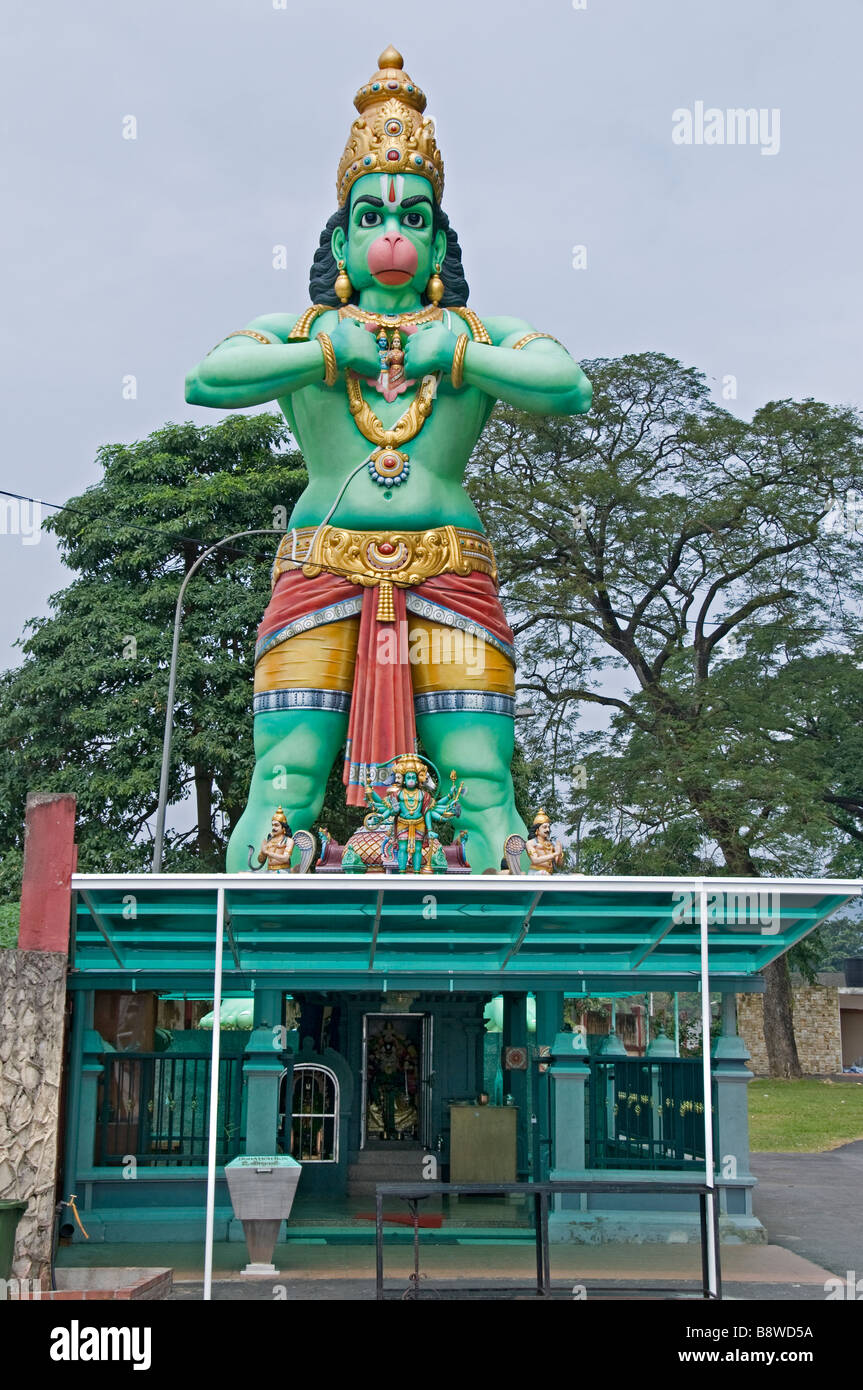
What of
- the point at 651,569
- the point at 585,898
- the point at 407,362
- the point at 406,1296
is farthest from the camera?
the point at 651,569

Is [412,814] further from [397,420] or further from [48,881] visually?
[397,420]

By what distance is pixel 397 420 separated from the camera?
41.4 feet

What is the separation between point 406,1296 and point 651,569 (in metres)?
23.8

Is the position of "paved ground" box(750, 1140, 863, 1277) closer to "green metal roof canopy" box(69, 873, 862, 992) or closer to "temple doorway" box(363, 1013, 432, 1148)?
"green metal roof canopy" box(69, 873, 862, 992)

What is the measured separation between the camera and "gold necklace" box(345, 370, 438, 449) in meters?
12.6

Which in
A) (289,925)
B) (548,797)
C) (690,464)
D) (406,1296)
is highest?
(690,464)

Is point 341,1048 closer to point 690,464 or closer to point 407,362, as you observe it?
point 407,362

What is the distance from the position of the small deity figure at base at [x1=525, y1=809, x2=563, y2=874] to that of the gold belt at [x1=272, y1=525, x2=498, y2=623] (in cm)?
221

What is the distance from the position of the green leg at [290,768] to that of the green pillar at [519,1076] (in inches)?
154

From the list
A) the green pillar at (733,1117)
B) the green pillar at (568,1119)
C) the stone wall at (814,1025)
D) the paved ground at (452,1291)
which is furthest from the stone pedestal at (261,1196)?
the stone wall at (814,1025)

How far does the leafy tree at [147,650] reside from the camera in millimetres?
23766

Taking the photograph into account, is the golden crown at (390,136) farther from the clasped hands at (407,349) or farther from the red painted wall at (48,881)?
the red painted wall at (48,881)
